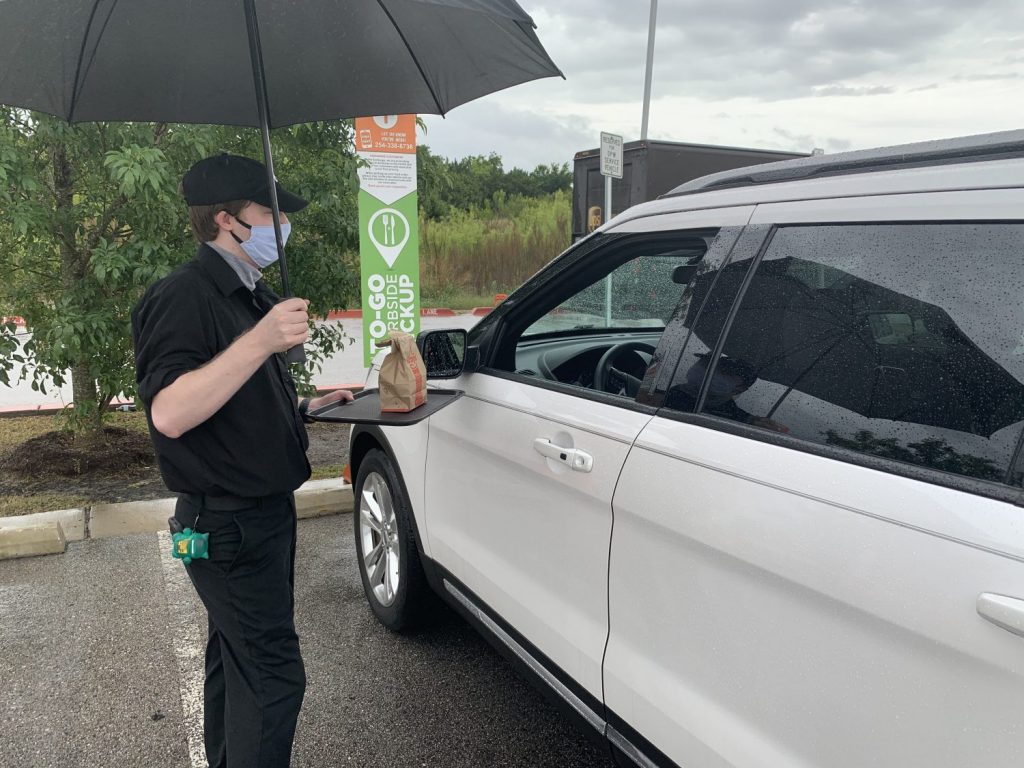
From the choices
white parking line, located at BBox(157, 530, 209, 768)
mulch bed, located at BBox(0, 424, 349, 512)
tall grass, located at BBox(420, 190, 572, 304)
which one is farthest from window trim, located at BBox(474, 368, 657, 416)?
tall grass, located at BBox(420, 190, 572, 304)

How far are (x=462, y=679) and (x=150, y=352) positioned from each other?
6.19ft

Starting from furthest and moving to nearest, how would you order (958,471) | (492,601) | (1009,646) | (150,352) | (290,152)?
(290,152) → (492,601) → (150,352) → (958,471) → (1009,646)

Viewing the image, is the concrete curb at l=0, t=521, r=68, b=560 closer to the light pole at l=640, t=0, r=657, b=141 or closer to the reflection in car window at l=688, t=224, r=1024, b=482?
the reflection in car window at l=688, t=224, r=1024, b=482

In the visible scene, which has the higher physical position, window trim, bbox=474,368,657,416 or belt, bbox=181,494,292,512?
window trim, bbox=474,368,657,416

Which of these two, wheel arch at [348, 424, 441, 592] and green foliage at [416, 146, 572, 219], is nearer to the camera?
wheel arch at [348, 424, 441, 592]

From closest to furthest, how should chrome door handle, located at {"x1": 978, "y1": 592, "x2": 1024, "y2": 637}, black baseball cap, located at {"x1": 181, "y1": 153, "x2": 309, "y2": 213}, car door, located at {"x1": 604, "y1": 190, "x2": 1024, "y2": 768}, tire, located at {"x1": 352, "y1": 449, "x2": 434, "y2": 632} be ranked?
1. chrome door handle, located at {"x1": 978, "y1": 592, "x2": 1024, "y2": 637}
2. car door, located at {"x1": 604, "y1": 190, "x2": 1024, "y2": 768}
3. black baseball cap, located at {"x1": 181, "y1": 153, "x2": 309, "y2": 213}
4. tire, located at {"x1": 352, "y1": 449, "x2": 434, "y2": 632}

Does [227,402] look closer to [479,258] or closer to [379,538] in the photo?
[379,538]

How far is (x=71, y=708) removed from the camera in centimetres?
291

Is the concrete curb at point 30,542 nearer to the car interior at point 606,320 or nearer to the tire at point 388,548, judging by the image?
the tire at point 388,548

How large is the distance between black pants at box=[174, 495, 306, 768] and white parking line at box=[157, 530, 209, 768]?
67cm

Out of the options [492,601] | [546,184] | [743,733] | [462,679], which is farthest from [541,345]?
[546,184]

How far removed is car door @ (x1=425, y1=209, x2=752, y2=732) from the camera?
79.3 inches

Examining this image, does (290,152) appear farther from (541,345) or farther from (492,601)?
(492,601)

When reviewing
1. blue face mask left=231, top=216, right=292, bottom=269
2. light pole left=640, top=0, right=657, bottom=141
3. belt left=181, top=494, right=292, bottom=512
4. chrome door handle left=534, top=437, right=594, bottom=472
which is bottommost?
belt left=181, top=494, right=292, bottom=512
